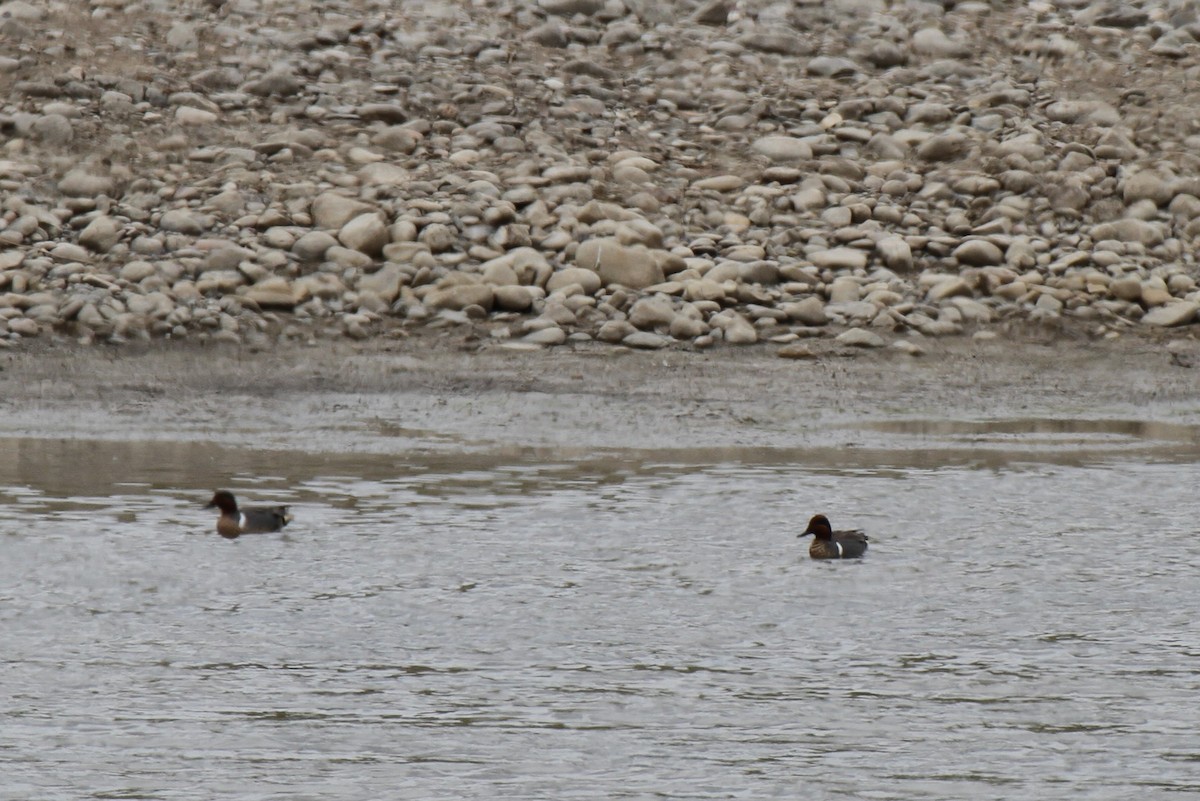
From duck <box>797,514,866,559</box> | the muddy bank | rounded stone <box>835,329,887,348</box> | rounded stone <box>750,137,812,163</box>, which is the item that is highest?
rounded stone <box>750,137,812,163</box>

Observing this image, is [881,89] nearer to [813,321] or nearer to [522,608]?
[813,321]

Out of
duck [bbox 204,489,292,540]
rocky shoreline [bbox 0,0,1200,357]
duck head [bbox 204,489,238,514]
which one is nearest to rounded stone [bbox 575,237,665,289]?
rocky shoreline [bbox 0,0,1200,357]

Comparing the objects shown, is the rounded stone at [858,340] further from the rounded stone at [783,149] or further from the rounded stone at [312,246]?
the rounded stone at [312,246]

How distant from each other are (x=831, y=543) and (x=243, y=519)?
10.0ft

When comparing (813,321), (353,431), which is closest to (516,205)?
(813,321)

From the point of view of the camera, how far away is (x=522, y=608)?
27.8ft

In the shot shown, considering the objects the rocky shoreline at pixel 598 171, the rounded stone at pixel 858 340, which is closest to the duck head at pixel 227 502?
the rocky shoreline at pixel 598 171

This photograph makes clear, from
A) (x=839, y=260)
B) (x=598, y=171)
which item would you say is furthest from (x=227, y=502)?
(x=598, y=171)

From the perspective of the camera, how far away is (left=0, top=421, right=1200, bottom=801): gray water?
6.23 meters

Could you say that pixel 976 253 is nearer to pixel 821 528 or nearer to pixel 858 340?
pixel 858 340

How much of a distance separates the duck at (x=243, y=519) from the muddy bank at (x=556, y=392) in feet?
9.21

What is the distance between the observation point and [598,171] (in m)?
18.6

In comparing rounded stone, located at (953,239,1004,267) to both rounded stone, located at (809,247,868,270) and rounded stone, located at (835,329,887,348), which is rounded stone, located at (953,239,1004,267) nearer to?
rounded stone, located at (809,247,868,270)

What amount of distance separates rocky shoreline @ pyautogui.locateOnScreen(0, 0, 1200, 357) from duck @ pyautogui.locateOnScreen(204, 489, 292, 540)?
6400 millimetres
